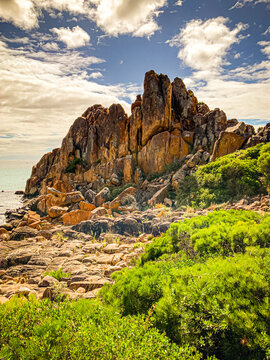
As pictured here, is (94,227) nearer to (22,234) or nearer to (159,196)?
(22,234)

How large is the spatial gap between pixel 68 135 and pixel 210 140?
25764 mm

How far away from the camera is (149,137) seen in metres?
26.8

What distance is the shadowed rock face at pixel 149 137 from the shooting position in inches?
964

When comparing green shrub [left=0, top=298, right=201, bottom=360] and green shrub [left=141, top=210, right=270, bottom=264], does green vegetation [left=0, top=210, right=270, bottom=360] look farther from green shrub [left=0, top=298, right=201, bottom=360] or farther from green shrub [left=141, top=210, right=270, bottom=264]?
A: green shrub [left=141, top=210, right=270, bottom=264]

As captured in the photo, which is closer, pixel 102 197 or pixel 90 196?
pixel 102 197

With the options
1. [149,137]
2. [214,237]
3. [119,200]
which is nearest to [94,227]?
[119,200]

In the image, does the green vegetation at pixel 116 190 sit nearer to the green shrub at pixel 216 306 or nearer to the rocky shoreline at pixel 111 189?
the rocky shoreline at pixel 111 189

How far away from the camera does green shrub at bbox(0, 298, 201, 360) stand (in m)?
2.54

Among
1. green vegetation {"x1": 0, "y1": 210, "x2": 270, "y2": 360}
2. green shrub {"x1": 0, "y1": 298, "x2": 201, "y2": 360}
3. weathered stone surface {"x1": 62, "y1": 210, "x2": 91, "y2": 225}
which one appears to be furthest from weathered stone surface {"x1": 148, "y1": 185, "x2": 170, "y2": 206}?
green shrub {"x1": 0, "y1": 298, "x2": 201, "y2": 360}

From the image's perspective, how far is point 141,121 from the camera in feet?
91.0

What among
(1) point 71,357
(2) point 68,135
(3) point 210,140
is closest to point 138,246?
(1) point 71,357

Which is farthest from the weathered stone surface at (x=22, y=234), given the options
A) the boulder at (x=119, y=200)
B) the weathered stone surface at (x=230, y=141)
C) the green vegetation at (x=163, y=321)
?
the weathered stone surface at (x=230, y=141)

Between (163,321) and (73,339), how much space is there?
1.69 meters

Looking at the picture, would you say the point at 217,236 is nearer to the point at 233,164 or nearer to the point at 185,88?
the point at 233,164
